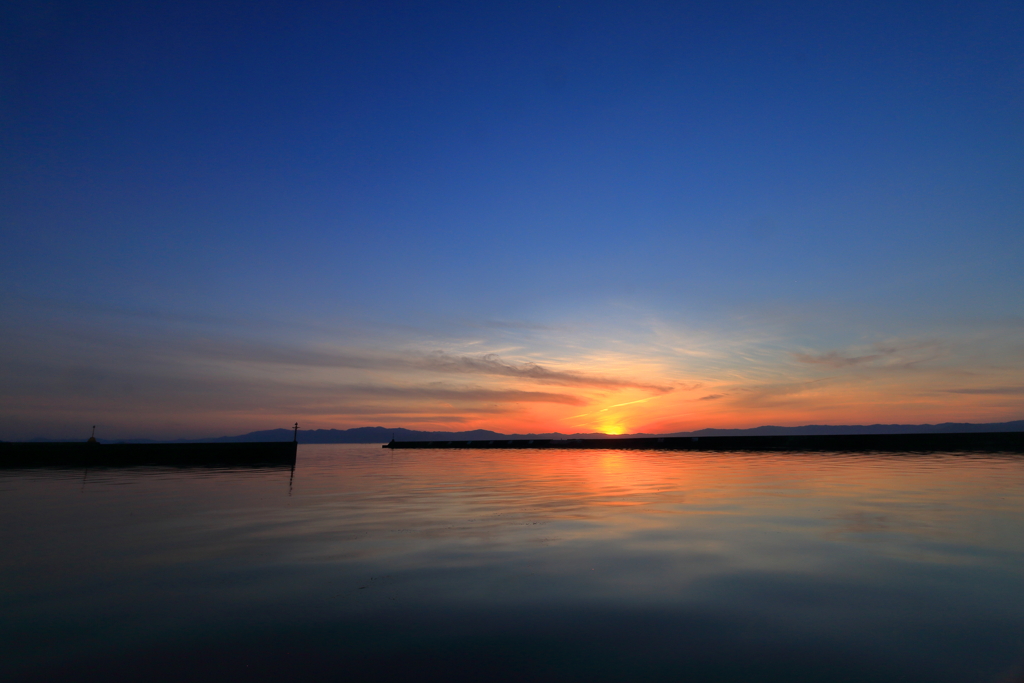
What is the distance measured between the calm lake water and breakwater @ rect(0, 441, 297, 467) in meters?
37.5

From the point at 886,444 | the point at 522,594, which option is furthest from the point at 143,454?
the point at 886,444

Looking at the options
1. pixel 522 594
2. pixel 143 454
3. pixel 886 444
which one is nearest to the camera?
pixel 522 594

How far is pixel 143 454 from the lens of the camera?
2035 inches

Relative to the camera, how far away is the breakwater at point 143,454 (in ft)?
151

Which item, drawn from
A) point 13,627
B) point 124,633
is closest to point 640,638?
point 124,633

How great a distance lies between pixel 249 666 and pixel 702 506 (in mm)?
16573

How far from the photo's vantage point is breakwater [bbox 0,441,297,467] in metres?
46.0

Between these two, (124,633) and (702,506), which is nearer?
(124,633)

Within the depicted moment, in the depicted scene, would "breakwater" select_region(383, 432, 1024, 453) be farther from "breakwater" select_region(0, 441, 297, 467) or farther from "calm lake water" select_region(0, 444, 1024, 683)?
"breakwater" select_region(0, 441, 297, 467)

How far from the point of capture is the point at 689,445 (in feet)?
305

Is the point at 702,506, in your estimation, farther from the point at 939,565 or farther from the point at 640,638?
the point at 640,638

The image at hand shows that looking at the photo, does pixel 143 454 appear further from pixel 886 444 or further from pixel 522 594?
pixel 886 444

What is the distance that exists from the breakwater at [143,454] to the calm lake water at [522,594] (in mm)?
37523

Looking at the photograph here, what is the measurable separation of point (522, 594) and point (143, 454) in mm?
57449
